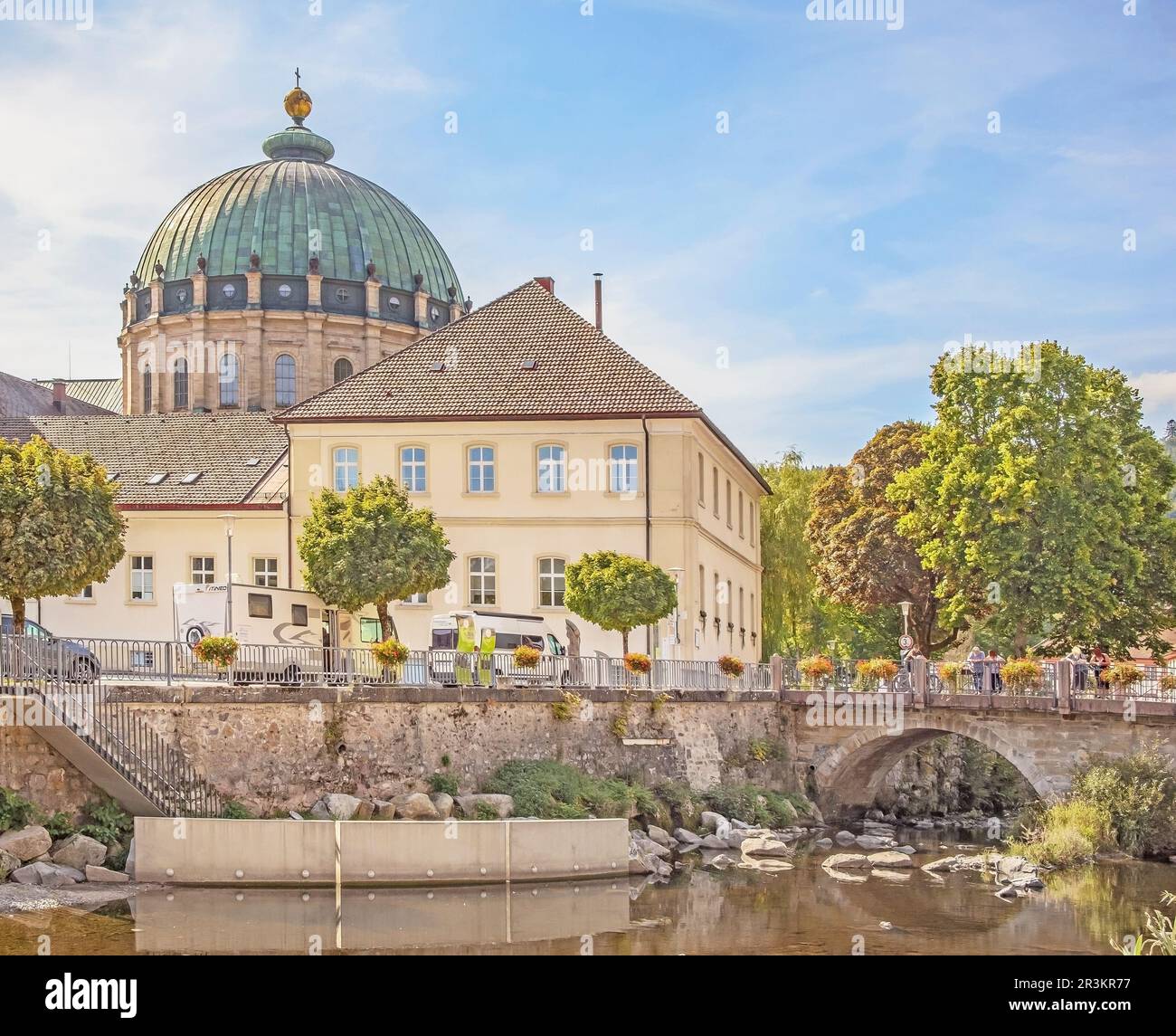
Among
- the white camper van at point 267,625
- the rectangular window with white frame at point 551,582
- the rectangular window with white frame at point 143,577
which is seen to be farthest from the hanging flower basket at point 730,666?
the rectangular window with white frame at point 143,577

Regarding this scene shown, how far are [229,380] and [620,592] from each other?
36386 millimetres

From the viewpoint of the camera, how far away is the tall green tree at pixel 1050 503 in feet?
152

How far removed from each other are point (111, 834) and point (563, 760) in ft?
33.4

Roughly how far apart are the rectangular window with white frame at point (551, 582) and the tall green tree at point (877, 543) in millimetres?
15479

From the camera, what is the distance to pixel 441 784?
30.4 m

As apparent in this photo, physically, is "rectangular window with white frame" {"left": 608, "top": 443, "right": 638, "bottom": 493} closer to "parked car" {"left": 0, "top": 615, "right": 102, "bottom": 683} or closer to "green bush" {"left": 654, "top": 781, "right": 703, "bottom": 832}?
"green bush" {"left": 654, "top": 781, "right": 703, "bottom": 832}

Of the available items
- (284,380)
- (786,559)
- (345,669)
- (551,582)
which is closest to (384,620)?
(345,669)

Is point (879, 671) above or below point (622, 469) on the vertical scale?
below

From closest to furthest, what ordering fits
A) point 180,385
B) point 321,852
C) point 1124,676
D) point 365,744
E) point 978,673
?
point 321,852 → point 365,744 → point 1124,676 → point 978,673 → point 180,385

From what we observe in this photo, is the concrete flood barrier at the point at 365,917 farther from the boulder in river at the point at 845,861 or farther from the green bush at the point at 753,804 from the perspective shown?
the green bush at the point at 753,804

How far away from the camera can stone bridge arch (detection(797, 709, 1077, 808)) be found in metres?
36.6

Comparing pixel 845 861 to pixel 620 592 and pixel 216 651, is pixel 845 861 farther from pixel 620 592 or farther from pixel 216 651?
pixel 216 651

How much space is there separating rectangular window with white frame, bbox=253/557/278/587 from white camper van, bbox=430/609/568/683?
7038mm
